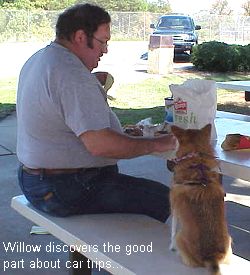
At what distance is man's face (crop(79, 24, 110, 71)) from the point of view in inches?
108

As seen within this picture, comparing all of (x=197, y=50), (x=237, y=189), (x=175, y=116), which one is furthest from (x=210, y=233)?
(x=197, y=50)

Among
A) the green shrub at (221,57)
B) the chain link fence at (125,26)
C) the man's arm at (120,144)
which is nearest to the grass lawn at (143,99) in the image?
the green shrub at (221,57)

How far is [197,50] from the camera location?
655 inches

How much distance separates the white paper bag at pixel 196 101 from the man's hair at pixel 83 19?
46cm

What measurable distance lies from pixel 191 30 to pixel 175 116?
19.9 meters

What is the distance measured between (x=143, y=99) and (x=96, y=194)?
8.69 m

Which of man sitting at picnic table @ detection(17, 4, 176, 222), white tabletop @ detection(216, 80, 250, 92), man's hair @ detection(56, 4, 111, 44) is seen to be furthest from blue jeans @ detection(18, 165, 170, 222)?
white tabletop @ detection(216, 80, 250, 92)

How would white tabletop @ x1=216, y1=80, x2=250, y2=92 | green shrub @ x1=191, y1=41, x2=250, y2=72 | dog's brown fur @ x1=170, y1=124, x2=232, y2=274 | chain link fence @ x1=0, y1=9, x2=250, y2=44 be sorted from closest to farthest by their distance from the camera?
dog's brown fur @ x1=170, y1=124, x2=232, y2=274 → white tabletop @ x1=216, y1=80, x2=250, y2=92 → green shrub @ x1=191, y1=41, x2=250, y2=72 → chain link fence @ x1=0, y1=9, x2=250, y2=44

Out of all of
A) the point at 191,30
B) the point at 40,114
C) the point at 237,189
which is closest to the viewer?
the point at 40,114

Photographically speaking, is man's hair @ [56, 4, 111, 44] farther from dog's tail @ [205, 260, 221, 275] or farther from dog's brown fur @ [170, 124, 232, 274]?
dog's tail @ [205, 260, 221, 275]

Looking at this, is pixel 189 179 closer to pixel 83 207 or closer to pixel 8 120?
pixel 83 207

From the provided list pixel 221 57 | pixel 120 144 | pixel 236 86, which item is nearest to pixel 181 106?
pixel 120 144

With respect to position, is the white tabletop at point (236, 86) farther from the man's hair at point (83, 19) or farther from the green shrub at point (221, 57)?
the green shrub at point (221, 57)

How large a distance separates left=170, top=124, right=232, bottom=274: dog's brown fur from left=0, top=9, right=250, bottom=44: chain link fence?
25.2 m
